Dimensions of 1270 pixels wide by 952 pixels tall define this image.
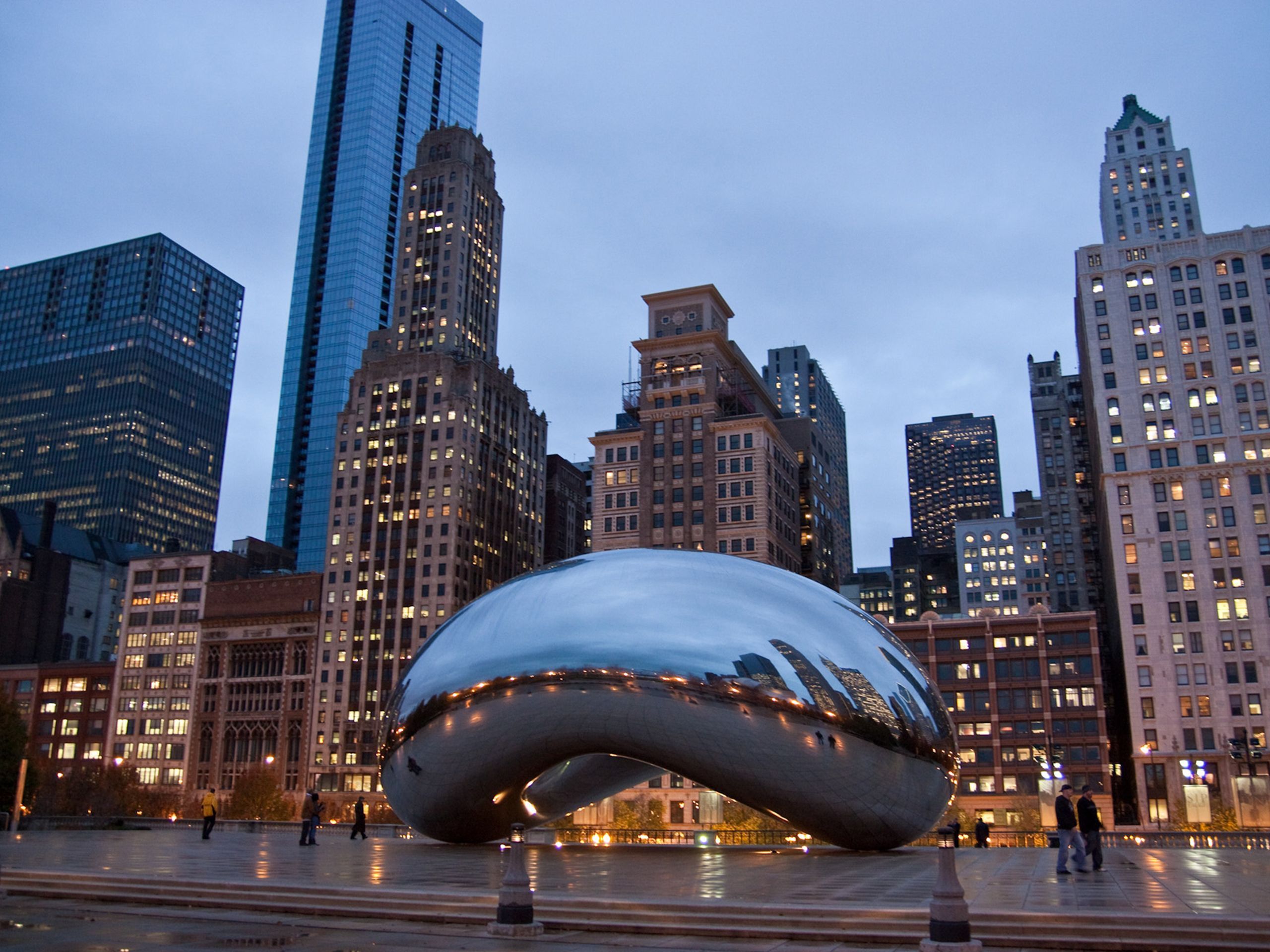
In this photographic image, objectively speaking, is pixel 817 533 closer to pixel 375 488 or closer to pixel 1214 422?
pixel 1214 422

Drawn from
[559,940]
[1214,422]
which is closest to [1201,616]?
[1214,422]

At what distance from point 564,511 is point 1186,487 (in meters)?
95.1

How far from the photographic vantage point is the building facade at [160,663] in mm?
127188

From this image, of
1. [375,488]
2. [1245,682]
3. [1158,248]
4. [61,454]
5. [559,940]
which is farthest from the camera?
[61,454]

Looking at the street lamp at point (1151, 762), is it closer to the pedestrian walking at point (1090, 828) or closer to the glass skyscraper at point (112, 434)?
the pedestrian walking at point (1090, 828)

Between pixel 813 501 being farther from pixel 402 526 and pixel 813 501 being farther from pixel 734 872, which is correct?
pixel 734 872

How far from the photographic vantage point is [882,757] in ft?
54.0

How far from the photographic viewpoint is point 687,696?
15.8 metres

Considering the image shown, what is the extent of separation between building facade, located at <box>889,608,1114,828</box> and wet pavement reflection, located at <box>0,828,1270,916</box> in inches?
2821

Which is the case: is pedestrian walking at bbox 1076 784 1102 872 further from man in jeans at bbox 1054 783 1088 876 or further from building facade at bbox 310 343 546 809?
building facade at bbox 310 343 546 809

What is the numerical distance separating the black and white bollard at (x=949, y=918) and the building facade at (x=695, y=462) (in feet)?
291

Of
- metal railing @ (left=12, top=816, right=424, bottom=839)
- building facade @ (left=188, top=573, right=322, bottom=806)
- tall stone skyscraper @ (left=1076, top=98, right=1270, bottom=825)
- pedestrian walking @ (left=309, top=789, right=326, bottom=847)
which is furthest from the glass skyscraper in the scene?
pedestrian walking @ (left=309, top=789, right=326, bottom=847)

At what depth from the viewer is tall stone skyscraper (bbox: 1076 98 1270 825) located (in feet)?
285

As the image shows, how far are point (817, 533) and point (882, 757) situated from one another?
108m
